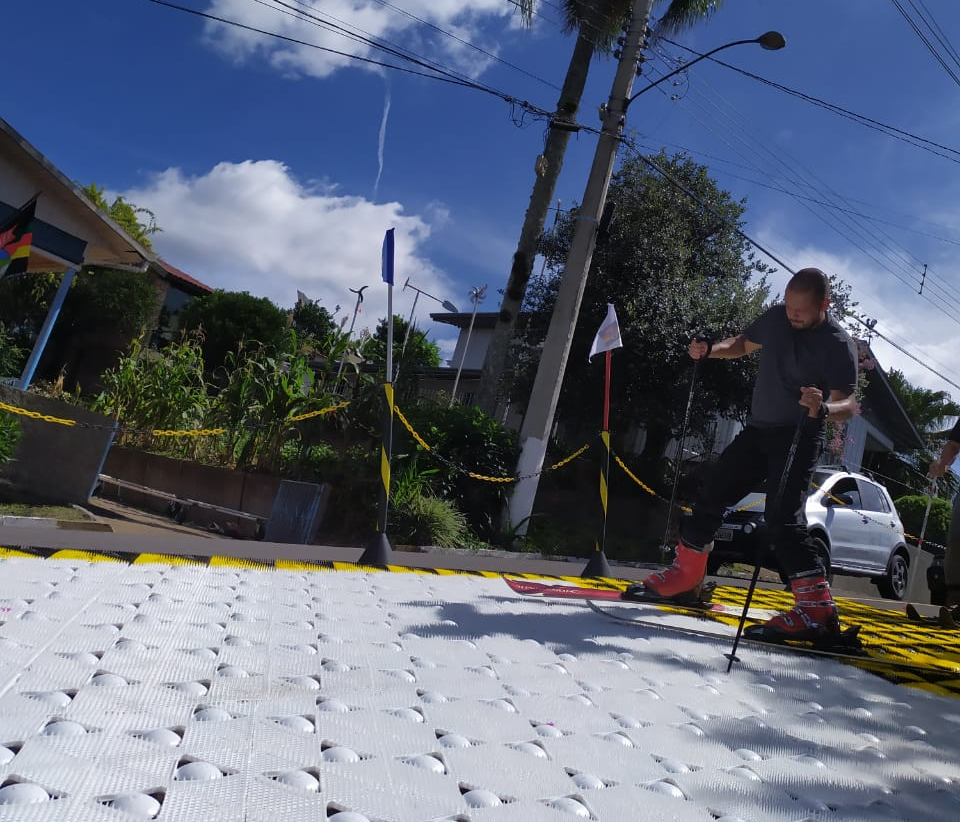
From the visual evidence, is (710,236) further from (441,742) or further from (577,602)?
(441,742)

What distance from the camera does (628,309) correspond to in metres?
13.8

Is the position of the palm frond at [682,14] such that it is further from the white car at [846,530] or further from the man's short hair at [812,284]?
the man's short hair at [812,284]

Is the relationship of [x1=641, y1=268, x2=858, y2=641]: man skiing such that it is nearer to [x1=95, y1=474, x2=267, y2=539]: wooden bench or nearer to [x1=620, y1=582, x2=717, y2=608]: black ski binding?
[x1=620, y1=582, x2=717, y2=608]: black ski binding

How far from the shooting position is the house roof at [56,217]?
11109 millimetres

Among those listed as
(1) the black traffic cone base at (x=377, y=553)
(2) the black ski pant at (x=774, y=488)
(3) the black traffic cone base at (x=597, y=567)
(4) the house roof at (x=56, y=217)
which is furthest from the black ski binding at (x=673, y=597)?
(4) the house roof at (x=56, y=217)

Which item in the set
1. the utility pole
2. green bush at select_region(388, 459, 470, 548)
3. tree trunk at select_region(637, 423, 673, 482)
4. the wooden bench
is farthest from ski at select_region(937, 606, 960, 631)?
tree trunk at select_region(637, 423, 673, 482)

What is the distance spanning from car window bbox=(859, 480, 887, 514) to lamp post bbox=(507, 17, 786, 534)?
4640mm

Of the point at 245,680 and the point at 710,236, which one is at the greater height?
the point at 710,236

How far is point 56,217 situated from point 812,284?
38.2 ft

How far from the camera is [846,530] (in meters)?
10.6

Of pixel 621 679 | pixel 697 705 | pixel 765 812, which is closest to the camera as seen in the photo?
pixel 765 812

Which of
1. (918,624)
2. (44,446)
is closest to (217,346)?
(44,446)

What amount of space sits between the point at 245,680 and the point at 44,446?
25.1ft

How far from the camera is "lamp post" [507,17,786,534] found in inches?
411
